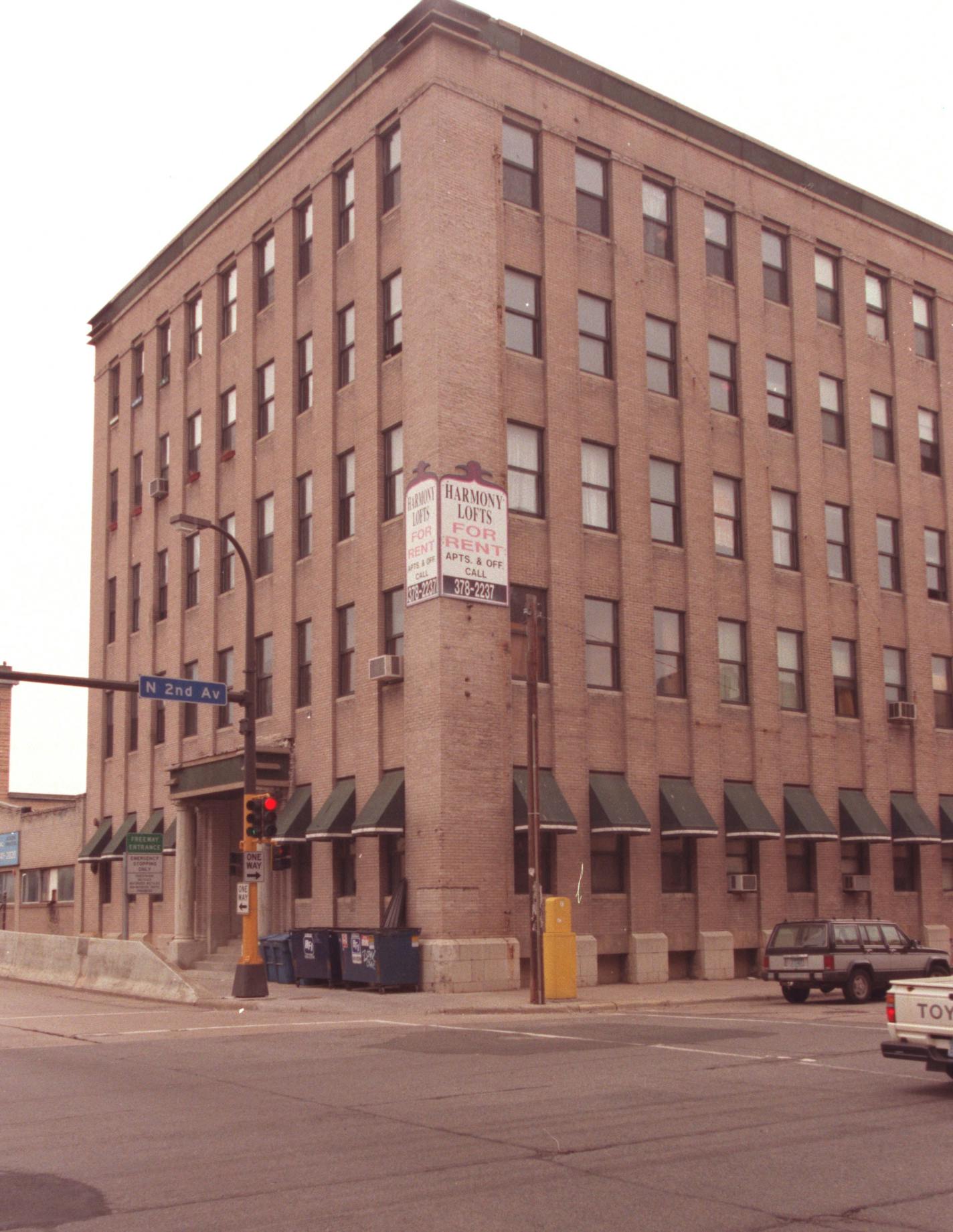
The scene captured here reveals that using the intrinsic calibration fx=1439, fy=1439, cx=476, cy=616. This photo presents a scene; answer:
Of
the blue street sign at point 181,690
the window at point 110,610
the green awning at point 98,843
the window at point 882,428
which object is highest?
the window at point 882,428

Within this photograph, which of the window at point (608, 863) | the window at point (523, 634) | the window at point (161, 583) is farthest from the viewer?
the window at point (161, 583)

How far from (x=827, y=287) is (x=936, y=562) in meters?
8.50

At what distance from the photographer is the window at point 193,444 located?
41.8m

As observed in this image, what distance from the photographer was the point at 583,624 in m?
32.3

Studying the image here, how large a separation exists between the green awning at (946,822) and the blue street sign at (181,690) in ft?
68.0

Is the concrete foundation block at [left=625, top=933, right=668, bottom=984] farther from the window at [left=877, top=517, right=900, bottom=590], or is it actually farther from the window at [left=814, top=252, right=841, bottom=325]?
the window at [left=814, top=252, right=841, bottom=325]

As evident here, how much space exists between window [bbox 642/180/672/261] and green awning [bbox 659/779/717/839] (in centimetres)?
1330

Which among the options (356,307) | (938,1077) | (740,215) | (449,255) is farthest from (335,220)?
(938,1077)

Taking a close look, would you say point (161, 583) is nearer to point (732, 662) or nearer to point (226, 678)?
point (226, 678)

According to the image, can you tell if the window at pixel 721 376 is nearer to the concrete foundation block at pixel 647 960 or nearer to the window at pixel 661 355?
the window at pixel 661 355

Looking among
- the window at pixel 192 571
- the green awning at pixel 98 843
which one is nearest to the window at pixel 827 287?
the window at pixel 192 571

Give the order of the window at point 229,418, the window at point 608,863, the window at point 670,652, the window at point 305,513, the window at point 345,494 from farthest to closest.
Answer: the window at point 229,418 < the window at point 305,513 < the window at point 345,494 < the window at point 670,652 < the window at point 608,863

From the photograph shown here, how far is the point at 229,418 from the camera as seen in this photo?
132 ft

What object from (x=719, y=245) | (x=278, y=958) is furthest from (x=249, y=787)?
(x=719, y=245)
